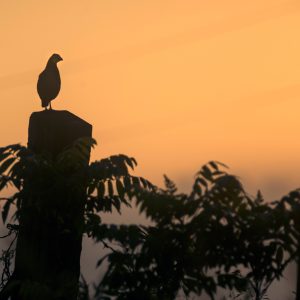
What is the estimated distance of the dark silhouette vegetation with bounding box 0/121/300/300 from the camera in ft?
17.0

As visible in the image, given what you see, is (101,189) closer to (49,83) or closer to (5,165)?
(5,165)

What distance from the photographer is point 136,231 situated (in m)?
5.51

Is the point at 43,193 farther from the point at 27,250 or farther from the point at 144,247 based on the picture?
the point at 144,247

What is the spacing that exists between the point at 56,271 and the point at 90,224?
0.59 metres

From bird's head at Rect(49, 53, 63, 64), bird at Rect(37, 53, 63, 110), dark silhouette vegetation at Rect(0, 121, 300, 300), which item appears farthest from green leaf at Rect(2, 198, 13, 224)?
bird's head at Rect(49, 53, 63, 64)

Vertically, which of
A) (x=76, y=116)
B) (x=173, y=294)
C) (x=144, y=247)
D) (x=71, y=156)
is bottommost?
(x=173, y=294)

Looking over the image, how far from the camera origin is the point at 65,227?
643cm

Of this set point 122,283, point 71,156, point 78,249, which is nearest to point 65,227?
point 78,249

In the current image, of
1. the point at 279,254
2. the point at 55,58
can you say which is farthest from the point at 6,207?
the point at 55,58

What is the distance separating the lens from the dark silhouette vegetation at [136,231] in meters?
5.18

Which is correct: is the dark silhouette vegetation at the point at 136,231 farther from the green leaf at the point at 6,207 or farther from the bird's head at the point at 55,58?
the bird's head at the point at 55,58

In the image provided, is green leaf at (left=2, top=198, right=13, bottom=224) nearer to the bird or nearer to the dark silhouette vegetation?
the dark silhouette vegetation

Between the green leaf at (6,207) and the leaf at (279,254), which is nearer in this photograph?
the leaf at (279,254)

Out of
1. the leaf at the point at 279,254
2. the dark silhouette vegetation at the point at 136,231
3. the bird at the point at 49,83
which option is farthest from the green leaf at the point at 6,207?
the bird at the point at 49,83
